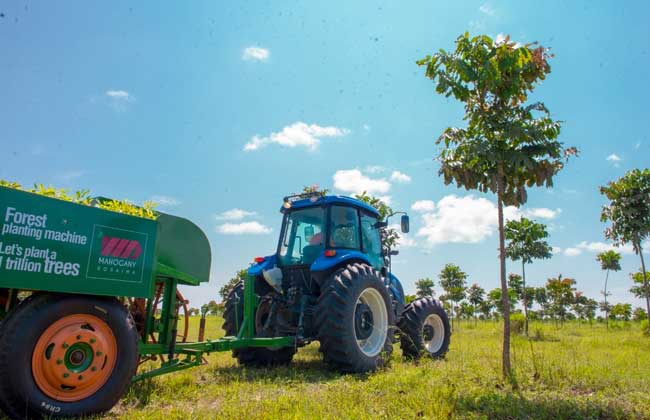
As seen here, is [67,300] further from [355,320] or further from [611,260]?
[611,260]

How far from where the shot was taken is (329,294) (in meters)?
6.58

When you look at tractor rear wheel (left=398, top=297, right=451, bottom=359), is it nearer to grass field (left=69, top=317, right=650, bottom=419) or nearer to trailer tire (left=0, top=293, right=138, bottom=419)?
grass field (left=69, top=317, right=650, bottom=419)

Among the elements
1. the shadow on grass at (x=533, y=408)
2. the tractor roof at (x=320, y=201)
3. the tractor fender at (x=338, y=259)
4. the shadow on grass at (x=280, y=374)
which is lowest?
the shadow on grass at (x=280, y=374)

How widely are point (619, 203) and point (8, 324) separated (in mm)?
23788

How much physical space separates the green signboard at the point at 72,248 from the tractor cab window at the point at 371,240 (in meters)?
4.33

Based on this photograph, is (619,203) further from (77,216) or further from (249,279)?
(77,216)

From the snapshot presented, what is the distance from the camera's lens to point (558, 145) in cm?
661

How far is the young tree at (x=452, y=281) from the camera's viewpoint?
1523 inches

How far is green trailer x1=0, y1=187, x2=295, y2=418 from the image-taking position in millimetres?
3572

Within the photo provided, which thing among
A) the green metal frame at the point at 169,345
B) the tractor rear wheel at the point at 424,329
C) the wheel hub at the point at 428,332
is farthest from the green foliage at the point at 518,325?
the green metal frame at the point at 169,345

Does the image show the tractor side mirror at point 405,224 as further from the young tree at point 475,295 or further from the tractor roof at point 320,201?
the young tree at point 475,295

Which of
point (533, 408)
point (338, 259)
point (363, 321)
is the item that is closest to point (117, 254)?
point (338, 259)

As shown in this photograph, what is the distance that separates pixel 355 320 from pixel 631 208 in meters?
19.0

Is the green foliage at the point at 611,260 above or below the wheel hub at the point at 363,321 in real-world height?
above
